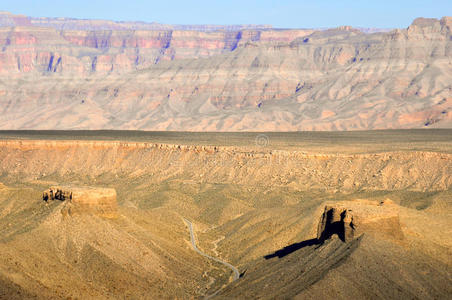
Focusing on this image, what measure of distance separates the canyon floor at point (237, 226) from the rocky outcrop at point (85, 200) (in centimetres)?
28

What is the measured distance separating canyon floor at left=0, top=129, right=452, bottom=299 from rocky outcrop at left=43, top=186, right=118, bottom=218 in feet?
0.92

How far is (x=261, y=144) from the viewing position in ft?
469

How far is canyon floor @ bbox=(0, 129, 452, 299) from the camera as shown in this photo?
50406mm

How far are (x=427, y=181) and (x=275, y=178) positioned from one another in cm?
1809

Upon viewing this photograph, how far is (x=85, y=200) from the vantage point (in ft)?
213

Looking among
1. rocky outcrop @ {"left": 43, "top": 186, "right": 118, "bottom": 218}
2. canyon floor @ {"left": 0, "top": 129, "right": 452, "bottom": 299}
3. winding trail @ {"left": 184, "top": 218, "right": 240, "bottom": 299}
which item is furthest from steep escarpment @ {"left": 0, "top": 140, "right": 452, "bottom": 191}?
rocky outcrop @ {"left": 43, "top": 186, "right": 118, "bottom": 218}

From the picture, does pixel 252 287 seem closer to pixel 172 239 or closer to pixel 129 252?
pixel 129 252

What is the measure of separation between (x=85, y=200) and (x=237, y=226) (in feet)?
64.5

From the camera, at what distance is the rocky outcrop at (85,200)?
212ft

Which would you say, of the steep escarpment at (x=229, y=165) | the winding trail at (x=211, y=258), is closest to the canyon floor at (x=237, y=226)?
the steep escarpment at (x=229, y=165)

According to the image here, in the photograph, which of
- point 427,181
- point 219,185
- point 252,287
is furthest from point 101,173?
point 252,287

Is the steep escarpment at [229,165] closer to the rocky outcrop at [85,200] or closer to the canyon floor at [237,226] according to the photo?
the canyon floor at [237,226]

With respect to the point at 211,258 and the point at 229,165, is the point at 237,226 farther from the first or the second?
the point at 229,165

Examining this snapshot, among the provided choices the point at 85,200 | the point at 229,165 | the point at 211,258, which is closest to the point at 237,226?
the point at 211,258
